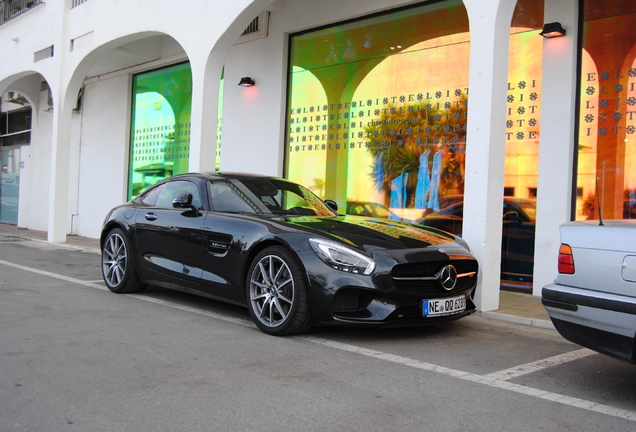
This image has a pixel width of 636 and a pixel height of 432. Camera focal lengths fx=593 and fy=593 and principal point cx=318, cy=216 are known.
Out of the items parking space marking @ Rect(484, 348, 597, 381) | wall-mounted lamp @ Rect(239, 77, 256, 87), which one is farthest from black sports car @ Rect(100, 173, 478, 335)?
wall-mounted lamp @ Rect(239, 77, 256, 87)

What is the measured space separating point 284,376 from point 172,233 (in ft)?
8.86

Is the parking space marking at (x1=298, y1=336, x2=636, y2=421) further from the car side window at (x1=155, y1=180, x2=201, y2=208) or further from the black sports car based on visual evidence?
the car side window at (x1=155, y1=180, x2=201, y2=208)

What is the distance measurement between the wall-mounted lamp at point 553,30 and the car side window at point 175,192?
189 inches

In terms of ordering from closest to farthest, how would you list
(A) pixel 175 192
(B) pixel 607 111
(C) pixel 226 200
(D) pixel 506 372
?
(D) pixel 506 372, (C) pixel 226 200, (A) pixel 175 192, (B) pixel 607 111

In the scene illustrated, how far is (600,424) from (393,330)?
7.55 feet

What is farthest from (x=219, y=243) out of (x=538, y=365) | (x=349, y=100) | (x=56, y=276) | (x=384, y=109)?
(x=349, y=100)

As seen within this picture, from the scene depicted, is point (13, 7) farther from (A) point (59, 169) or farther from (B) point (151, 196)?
(B) point (151, 196)

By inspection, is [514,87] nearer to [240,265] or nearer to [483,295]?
[483,295]

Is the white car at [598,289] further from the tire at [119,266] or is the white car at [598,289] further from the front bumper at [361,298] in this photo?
the tire at [119,266]

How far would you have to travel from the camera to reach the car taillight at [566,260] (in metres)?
3.57

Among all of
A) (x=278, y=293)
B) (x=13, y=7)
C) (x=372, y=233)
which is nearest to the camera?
(x=278, y=293)

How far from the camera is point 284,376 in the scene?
12.4 feet

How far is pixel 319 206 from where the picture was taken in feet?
20.8

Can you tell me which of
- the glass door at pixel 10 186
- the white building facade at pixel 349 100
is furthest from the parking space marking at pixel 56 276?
the glass door at pixel 10 186
